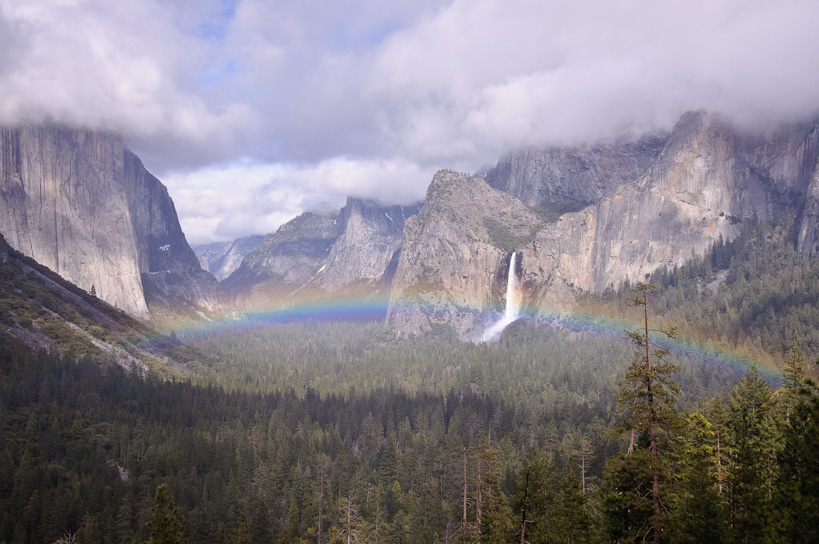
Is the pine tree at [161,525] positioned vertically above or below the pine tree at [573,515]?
above

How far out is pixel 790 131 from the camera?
Result: 636ft

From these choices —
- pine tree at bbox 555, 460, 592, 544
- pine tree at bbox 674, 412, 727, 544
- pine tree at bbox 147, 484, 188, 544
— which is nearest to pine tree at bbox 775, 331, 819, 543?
pine tree at bbox 674, 412, 727, 544

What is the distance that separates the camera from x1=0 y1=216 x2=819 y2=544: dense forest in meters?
27.2

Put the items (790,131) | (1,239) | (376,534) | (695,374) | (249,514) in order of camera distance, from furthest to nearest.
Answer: (790,131)
(1,239)
(695,374)
(249,514)
(376,534)

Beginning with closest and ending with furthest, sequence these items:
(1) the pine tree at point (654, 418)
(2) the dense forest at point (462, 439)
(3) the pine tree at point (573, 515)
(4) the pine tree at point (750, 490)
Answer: (1) the pine tree at point (654, 418) → (2) the dense forest at point (462, 439) → (4) the pine tree at point (750, 490) → (3) the pine tree at point (573, 515)

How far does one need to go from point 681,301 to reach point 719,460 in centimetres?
14539

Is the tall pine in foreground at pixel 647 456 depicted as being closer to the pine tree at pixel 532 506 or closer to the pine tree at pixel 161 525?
the pine tree at pixel 532 506

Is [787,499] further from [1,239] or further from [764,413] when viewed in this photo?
[1,239]

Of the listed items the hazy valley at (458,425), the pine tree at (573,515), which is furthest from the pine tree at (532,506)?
the pine tree at (573,515)

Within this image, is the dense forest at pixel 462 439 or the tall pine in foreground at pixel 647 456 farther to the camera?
the dense forest at pixel 462 439

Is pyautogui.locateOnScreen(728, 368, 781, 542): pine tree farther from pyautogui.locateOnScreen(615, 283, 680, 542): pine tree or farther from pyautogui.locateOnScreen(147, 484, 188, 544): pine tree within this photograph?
pyautogui.locateOnScreen(147, 484, 188, 544): pine tree

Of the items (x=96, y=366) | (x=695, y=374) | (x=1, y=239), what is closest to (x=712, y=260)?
(x=695, y=374)

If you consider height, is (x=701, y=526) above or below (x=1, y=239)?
below

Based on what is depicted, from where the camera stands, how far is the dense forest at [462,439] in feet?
89.2
